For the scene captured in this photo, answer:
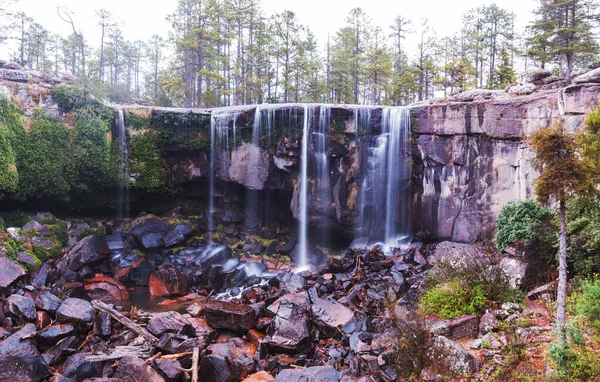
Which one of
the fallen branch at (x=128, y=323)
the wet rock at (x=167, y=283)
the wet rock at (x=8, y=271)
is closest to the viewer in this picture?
the fallen branch at (x=128, y=323)

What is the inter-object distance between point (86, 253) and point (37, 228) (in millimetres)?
3026

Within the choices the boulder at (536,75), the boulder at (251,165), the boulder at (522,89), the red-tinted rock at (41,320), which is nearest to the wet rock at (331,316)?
the red-tinted rock at (41,320)

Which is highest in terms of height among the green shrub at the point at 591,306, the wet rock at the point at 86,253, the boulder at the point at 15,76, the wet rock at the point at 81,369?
the boulder at the point at 15,76

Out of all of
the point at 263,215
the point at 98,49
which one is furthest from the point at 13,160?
the point at 98,49

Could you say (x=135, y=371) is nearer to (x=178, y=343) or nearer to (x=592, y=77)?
(x=178, y=343)

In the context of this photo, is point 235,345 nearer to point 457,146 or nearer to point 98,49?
point 457,146

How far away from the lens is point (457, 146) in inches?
628

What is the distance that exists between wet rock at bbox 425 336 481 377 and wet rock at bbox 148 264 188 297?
34.0ft

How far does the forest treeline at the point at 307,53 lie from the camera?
24242 millimetres

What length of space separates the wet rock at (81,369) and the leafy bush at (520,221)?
1136cm

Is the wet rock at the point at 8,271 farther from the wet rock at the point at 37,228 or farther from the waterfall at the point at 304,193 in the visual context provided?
the waterfall at the point at 304,193

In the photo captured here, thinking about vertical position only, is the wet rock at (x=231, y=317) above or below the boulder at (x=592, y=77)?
below

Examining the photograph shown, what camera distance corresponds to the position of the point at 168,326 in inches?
380

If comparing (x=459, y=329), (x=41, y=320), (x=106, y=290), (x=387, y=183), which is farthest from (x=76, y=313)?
(x=387, y=183)
